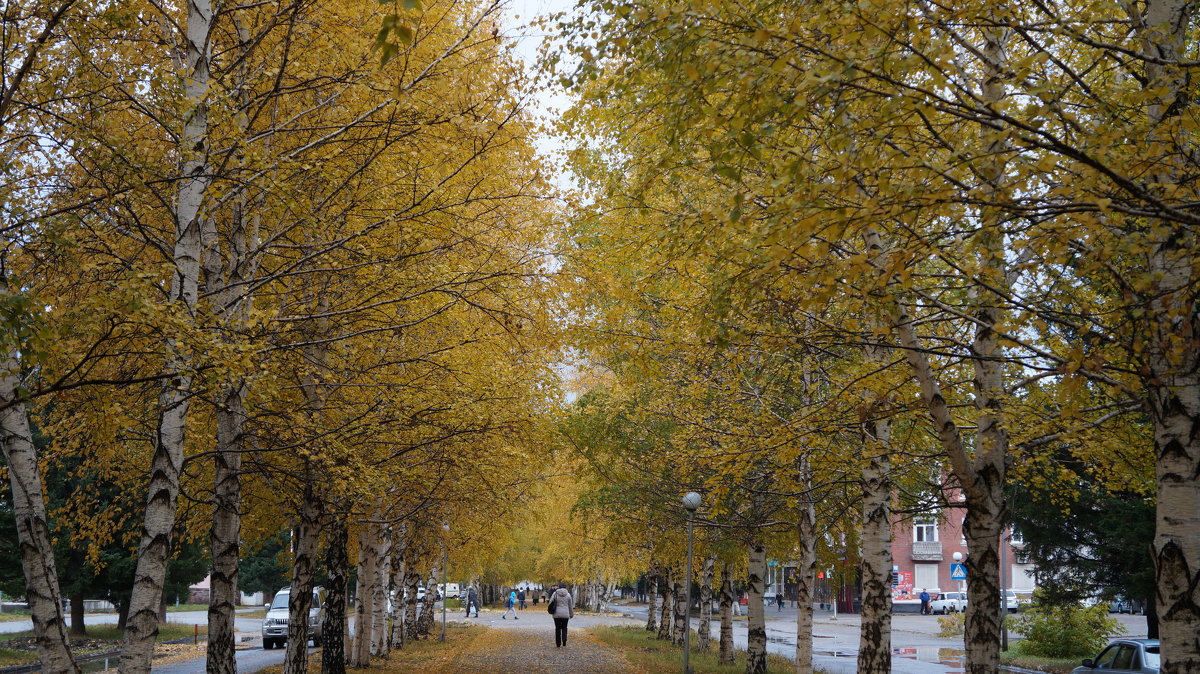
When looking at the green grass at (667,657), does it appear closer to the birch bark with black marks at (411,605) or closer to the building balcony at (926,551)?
the birch bark with black marks at (411,605)

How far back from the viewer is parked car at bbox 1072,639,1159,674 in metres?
15.2

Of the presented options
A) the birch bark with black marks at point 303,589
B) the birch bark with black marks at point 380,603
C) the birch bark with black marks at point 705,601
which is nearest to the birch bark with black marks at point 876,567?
the birch bark with black marks at point 303,589

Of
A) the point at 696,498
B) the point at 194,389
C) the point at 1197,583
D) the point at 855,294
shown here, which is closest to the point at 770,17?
the point at 855,294

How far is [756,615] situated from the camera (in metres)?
19.4

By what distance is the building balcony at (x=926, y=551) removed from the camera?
73.3 meters

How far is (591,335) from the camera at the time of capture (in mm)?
11023

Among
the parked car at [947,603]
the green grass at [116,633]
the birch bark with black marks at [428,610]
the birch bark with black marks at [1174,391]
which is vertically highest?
the birch bark with black marks at [1174,391]

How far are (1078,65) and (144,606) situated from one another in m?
9.50

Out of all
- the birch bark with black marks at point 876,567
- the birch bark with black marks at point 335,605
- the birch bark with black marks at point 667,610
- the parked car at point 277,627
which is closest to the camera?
the birch bark with black marks at point 876,567

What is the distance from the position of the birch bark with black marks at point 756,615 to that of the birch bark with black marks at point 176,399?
13.3 meters

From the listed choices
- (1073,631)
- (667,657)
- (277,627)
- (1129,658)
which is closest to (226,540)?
(1129,658)

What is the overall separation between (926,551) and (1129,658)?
61.4 metres

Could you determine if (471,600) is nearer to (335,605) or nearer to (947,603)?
(947,603)

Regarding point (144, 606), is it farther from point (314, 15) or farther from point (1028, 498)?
point (1028, 498)
